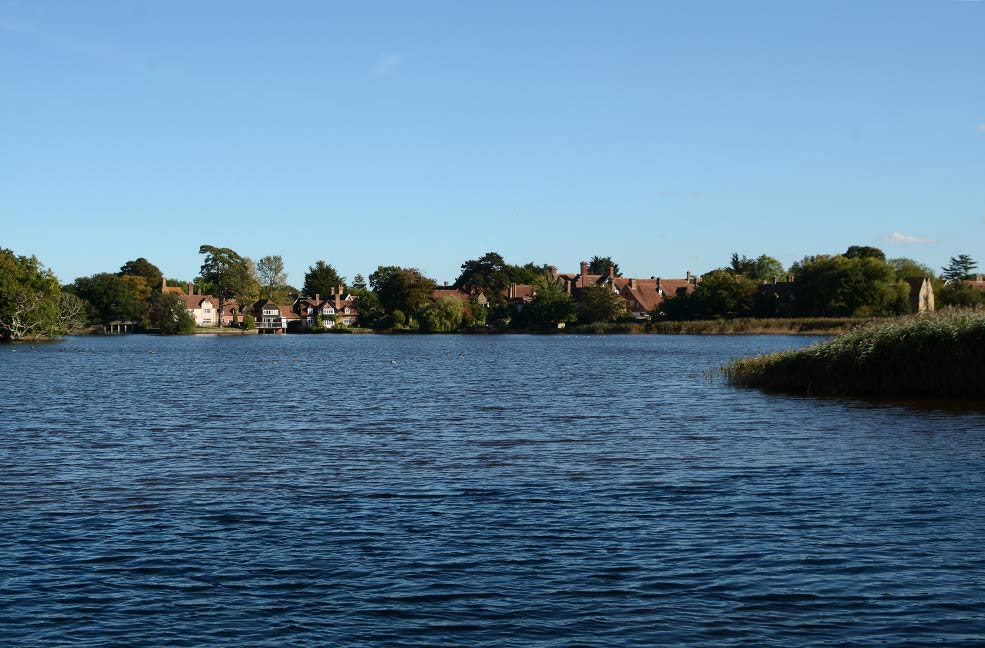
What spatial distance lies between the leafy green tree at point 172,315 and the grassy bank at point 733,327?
76.0m

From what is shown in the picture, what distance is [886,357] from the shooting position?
4191 centimetres

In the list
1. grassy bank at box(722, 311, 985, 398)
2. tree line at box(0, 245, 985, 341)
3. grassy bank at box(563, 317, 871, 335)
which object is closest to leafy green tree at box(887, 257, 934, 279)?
tree line at box(0, 245, 985, 341)

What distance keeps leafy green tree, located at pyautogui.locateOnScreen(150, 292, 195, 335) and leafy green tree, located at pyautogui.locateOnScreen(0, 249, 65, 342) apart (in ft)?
163

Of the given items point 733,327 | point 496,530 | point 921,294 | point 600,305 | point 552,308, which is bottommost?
point 496,530

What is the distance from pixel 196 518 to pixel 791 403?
98.6 ft

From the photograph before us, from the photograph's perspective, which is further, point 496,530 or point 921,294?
point 921,294

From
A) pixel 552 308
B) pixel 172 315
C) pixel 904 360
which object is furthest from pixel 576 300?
pixel 904 360

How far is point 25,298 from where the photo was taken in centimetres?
12625

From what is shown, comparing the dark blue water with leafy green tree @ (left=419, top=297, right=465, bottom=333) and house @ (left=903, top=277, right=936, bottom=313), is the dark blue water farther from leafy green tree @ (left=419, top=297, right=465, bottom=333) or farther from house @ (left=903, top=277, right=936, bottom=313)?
leafy green tree @ (left=419, top=297, right=465, bottom=333)

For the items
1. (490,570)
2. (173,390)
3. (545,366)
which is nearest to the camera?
(490,570)

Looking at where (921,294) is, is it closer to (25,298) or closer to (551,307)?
(551,307)

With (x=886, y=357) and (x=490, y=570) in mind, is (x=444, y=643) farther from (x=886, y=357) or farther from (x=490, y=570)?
(x=886, y=357)

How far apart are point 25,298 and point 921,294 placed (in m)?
135

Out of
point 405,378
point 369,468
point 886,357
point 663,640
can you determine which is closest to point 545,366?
point 405,378
